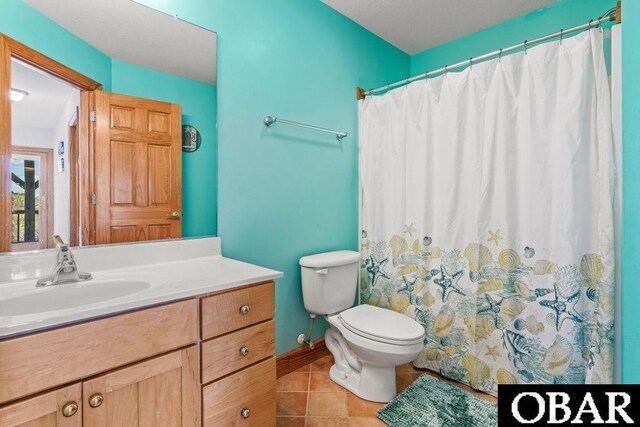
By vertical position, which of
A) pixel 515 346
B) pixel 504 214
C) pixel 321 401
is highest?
pixel 504 214

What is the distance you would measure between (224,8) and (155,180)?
956 millimetres

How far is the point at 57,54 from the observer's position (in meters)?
1.18

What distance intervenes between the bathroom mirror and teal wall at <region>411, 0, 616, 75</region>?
1.86m

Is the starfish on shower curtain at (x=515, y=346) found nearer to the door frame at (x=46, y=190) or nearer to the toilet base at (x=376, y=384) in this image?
the toilet base at (x=376, y=384)

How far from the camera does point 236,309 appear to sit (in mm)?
1098

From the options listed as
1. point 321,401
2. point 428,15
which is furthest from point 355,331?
point 428,15

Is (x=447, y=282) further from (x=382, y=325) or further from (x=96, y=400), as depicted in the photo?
(x=96, y=400)

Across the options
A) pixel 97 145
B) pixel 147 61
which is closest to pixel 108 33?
pixel 147 61

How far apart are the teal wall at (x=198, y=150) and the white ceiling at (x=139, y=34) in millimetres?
53

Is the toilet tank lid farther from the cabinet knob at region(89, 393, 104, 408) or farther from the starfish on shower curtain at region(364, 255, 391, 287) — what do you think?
the cabinet knob at region(89, 393, 104, 408)

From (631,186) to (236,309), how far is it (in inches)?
50.3

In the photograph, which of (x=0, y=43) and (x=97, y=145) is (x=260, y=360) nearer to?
(x=97, y=145)

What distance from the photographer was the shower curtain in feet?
4.65

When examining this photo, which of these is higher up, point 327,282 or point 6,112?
point 6,112
